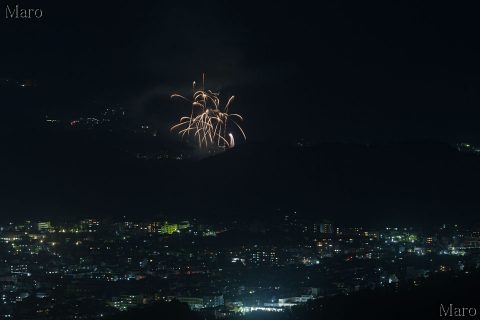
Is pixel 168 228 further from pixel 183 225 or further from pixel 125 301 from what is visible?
pixel 125 301

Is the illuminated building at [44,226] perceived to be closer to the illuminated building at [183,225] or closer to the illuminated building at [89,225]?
the illuminated building at [89,225]

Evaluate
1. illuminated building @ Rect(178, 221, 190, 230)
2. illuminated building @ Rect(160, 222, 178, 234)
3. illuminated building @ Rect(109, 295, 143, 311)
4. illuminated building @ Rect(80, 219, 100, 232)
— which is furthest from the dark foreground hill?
illuminated building @ Rect(109, 295, 143, 311)

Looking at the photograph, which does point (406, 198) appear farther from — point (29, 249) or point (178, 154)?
point (29, 249)

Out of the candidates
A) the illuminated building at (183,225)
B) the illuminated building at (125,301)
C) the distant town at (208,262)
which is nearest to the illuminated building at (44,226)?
the distant town at (208,262)

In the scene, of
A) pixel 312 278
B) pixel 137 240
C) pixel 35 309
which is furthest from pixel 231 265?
pixel 35 309

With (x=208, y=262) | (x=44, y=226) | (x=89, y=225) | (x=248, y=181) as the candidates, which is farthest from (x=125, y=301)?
(x=248, y=181)

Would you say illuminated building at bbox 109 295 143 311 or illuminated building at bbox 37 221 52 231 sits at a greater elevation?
illuminated building at bbox 37 221 52 231

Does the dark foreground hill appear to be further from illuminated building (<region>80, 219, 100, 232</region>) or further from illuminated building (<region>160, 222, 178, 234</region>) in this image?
illuminated building (<region>160, 222, 178, 234</region>)

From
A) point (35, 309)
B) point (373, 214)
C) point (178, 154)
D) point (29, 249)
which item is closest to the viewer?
point (35, 309)
